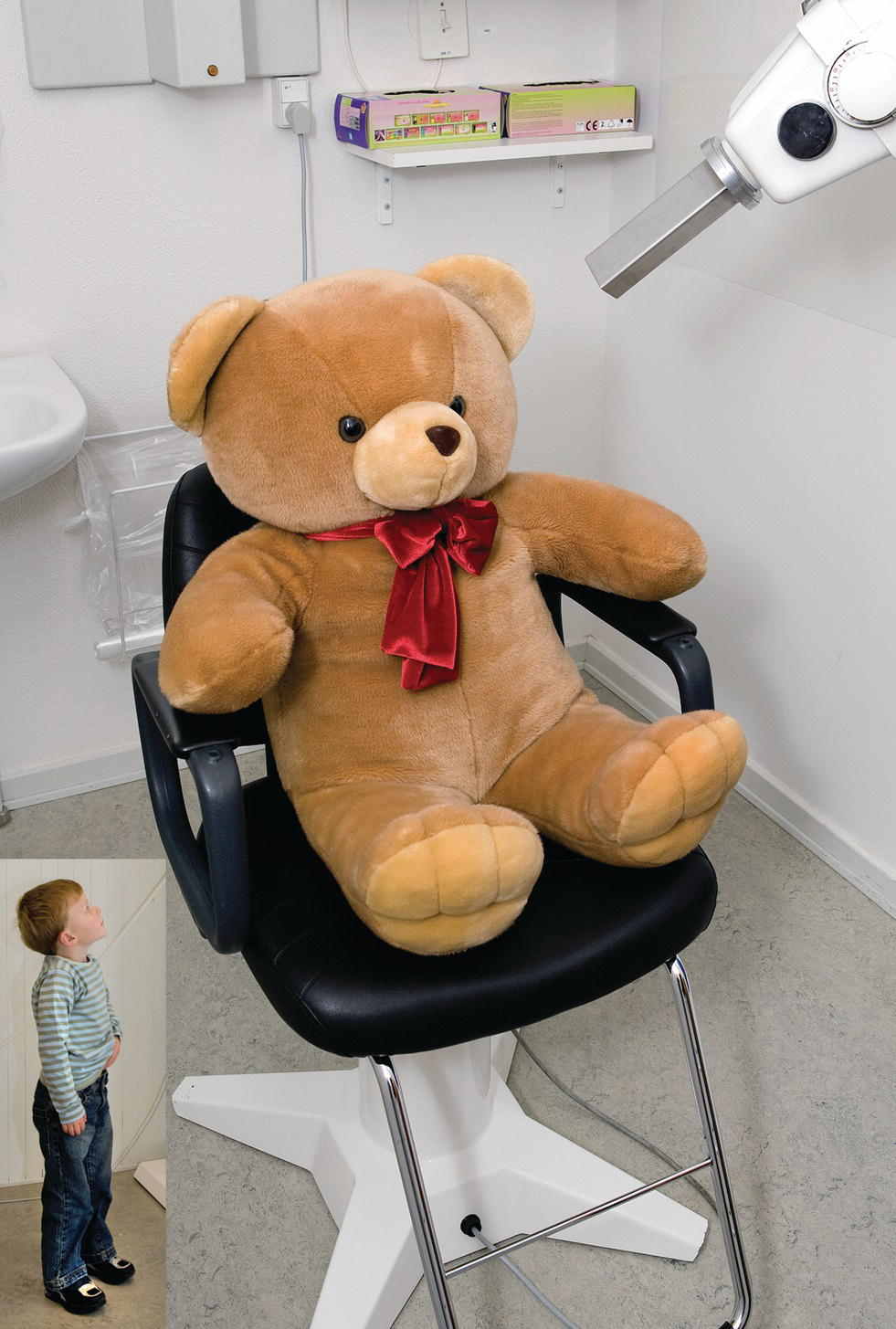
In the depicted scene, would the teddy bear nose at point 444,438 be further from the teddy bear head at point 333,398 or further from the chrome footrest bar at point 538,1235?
the chrome footrest bar at point 538,1235

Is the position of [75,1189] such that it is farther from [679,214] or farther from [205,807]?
[679,214]

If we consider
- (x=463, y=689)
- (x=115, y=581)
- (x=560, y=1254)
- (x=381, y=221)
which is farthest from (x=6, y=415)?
(x=560, y=1254)

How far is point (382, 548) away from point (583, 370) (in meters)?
1.15

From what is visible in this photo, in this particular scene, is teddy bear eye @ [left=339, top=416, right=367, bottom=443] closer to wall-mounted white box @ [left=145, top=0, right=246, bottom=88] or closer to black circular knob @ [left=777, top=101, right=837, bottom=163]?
black circular knob @ [left=777, top=101, right=837, bottom=163]

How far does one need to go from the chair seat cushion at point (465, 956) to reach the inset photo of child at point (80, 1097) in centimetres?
42

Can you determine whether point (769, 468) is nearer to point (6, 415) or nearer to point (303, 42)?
point (303, 42)

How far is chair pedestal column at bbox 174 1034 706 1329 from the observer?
56.3 inches

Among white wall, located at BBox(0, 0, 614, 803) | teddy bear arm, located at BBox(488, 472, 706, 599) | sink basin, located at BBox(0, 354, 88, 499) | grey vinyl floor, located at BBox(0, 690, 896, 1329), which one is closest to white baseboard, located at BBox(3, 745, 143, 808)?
white wall, located at BBox(0, 0, 614, 803)

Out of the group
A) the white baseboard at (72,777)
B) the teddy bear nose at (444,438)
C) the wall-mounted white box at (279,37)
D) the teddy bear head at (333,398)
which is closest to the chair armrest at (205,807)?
the teddy bear head at (333,398)

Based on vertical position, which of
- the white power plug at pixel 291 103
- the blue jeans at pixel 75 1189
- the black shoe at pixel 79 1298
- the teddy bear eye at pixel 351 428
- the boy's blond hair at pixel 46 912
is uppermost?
the white power plug at pixel 291 103

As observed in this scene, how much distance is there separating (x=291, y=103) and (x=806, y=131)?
904mm

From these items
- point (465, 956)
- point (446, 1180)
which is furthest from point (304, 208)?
point (446, 1180)

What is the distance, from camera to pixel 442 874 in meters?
1.14

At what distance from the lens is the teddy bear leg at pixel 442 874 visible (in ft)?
3.76
